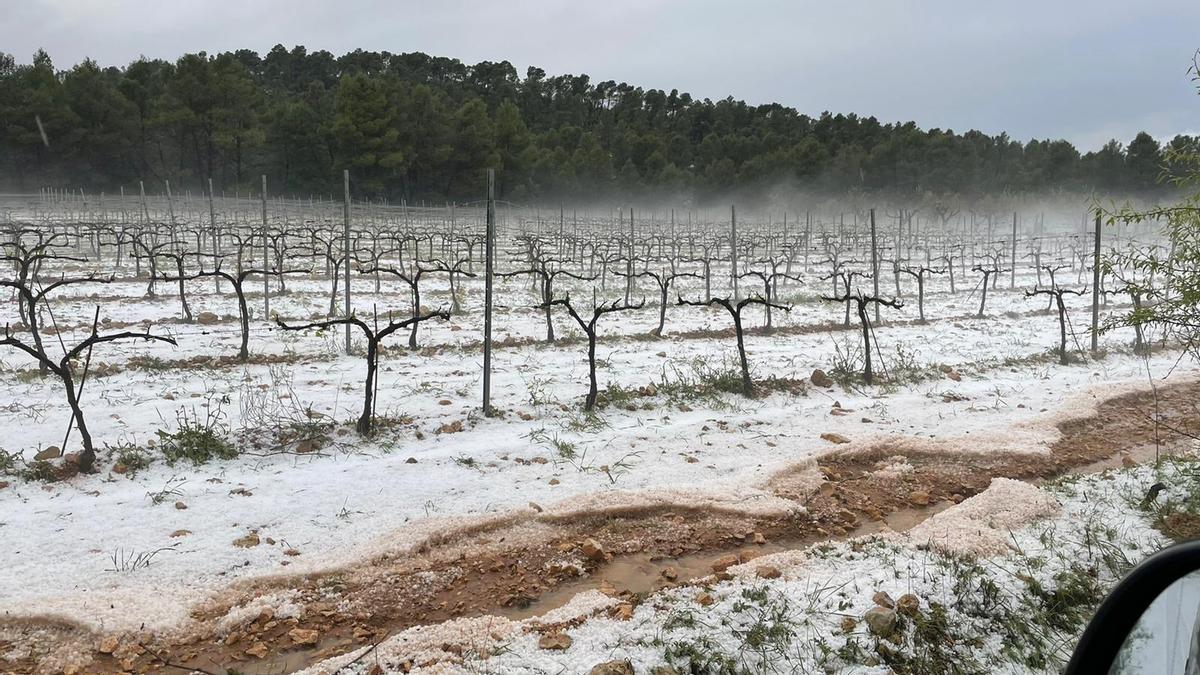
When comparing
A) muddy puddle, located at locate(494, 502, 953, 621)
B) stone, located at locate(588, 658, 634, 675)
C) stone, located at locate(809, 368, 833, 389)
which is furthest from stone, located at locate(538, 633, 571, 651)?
stone, located at locate(809, 368, 833, 389)

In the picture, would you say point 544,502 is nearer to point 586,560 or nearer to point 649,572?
point 586,560

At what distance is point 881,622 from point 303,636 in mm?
2811

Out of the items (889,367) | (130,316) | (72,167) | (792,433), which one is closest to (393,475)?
(792,433)

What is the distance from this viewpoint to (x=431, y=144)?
53.8 meters

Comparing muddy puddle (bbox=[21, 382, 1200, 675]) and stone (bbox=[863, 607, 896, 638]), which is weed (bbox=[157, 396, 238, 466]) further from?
stone (bbox=[863, 607, 896, 638])

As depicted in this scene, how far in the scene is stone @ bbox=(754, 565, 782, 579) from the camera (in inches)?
162

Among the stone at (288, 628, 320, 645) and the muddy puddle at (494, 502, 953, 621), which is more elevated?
the stone at (288, 628, 320, 645)

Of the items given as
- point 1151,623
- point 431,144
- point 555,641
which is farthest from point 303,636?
point 431,144

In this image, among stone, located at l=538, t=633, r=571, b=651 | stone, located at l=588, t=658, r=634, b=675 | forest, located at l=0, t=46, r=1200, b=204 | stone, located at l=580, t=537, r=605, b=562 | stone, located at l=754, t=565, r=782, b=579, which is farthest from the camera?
forest, located at l=0, t=46, r=1200, b=204

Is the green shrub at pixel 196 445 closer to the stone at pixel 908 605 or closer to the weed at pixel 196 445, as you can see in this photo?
the weed at pixel 196 445

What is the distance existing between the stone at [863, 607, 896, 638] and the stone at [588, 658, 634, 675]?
122 centimetres

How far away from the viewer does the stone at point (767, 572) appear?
4109 millimetres

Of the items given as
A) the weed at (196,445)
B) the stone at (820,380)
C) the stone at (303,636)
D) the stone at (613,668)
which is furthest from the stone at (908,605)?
the stone at (820,380)

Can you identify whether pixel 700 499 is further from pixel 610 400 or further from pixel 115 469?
pixel 115 469
